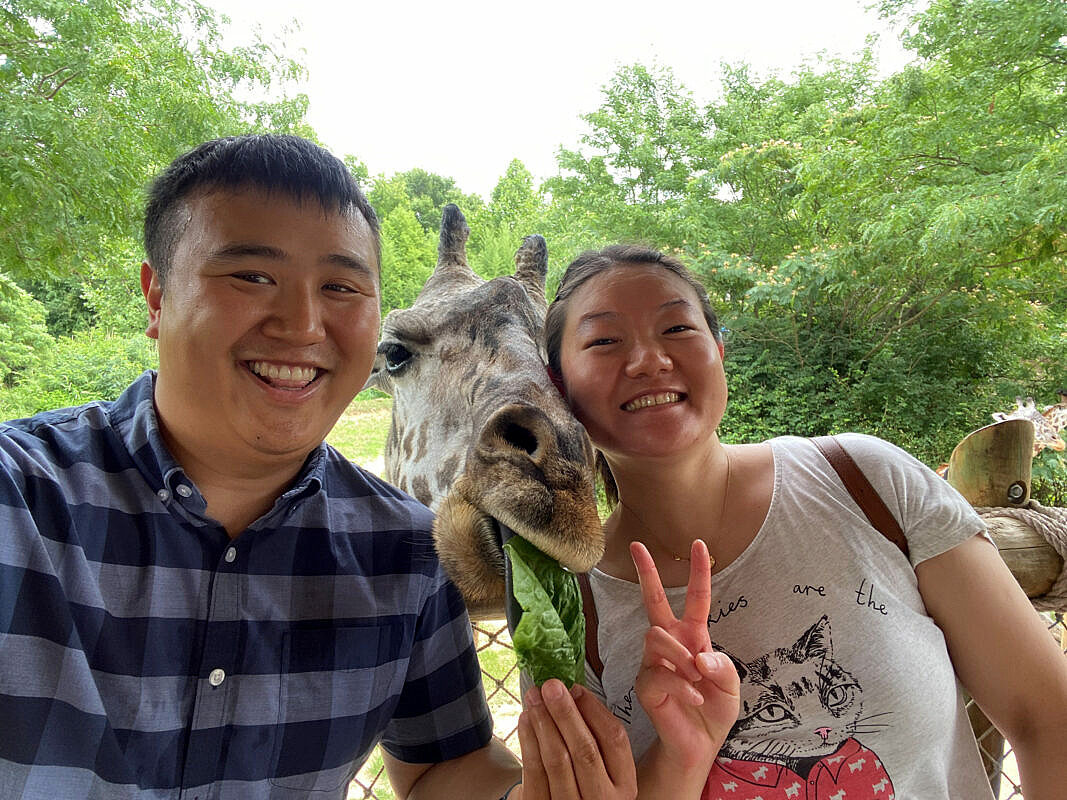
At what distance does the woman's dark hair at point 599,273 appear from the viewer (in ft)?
6.54

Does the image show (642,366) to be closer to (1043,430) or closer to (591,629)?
(591,629)

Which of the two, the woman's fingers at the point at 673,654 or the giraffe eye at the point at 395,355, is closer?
the woman's fingers at the point at 673,654

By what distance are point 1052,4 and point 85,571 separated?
9.30m

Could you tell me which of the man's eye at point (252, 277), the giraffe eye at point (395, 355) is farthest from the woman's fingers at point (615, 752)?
the giraffe eye at point (395, 355)

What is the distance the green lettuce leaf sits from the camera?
1336mm

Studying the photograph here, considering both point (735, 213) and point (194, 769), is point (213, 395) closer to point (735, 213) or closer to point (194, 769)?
point (194, 769)

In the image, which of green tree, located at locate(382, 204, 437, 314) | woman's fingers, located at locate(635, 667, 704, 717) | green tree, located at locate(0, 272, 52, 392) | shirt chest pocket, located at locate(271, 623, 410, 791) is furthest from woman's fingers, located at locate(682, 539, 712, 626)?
green tree, located at locate(0, 272, 52, 392)

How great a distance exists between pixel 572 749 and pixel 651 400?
86cm

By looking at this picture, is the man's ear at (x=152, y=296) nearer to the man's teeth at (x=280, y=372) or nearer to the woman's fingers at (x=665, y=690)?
the man's teeth at (x=280, y=372)

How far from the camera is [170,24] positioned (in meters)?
6.53

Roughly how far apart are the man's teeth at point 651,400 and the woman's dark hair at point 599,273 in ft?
1.09

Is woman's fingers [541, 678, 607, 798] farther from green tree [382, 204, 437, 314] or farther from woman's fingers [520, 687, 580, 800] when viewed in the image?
green tree [382, 204, 437, 314]

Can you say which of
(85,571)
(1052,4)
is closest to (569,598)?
(85,571)

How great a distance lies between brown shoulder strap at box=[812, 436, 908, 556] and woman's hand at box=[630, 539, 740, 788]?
2.04 ft
